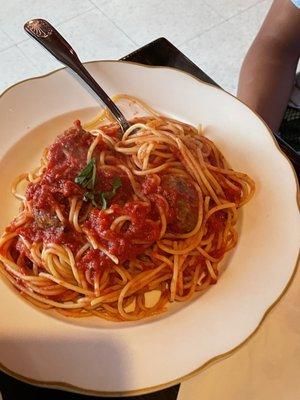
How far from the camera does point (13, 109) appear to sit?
169cm

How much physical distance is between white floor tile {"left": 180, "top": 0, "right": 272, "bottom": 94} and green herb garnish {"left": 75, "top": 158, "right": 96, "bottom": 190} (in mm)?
1752

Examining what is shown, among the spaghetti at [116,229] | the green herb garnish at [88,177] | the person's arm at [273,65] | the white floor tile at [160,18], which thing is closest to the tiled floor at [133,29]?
Result: the white floor tile at [160,18]

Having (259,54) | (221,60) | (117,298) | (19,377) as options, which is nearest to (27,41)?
(221,60)

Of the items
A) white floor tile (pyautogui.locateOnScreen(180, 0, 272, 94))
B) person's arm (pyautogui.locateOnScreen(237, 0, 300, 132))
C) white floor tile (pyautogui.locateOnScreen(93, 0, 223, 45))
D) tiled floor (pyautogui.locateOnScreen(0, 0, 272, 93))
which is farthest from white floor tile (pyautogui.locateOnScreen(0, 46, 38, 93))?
person's arm (pyautogui.locateOnScreen(237, 0, 300, 132))

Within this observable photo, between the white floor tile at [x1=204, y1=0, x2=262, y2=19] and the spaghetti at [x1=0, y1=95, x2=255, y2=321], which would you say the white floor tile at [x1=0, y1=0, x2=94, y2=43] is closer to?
the white floor tile at [x1=204, y1=0, x2=262, y2=19]

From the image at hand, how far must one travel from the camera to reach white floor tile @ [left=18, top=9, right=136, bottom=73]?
10.3ft

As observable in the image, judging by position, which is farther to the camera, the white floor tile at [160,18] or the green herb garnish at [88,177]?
the white floor tile at [160,18]

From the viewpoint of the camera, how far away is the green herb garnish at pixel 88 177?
149 cm

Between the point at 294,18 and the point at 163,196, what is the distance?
1.03 metres

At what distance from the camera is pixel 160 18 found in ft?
11.1

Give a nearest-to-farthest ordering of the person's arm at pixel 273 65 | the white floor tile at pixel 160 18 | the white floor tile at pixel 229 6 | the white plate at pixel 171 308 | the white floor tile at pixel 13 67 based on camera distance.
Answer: the white plate at pixel 171 308 → the person's arm at pixel 273 65 → the white floor tile at pixel 13 67 → the white floor tile at pixel 160 18 → the white floor tile at pixel 229 6

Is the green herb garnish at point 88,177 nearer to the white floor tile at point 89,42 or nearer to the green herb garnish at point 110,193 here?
the green herb garnish at point 110,193

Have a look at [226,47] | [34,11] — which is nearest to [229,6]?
[226,47]

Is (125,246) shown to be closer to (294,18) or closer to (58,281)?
(58,281)
